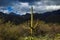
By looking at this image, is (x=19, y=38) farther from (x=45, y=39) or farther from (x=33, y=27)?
(x=33, y=27)

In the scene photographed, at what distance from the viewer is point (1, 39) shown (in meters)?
55.5

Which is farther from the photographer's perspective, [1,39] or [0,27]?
[0,27]

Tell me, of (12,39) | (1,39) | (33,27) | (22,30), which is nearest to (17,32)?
(22,30)

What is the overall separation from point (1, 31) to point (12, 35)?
271 centimetres

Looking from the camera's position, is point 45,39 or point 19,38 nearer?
point 45,39

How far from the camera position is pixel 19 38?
60906mm

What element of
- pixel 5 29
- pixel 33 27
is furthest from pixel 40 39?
pixel 33 27

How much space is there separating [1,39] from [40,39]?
7.91m

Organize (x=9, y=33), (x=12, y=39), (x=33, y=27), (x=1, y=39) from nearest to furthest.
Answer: (x=33, y=27) → (x=1, y=39) → (x=12, y=39) → (x=9, y=33)

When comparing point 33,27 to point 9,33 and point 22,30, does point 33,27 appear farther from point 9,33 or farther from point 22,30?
point 22,30

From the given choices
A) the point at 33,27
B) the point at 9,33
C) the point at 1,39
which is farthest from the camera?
the point at 9,33

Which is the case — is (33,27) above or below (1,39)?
above

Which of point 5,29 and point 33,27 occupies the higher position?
point 33,27

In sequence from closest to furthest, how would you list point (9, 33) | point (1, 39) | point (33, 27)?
point (33, 27) → point (1, 39) → point (9, 33)
